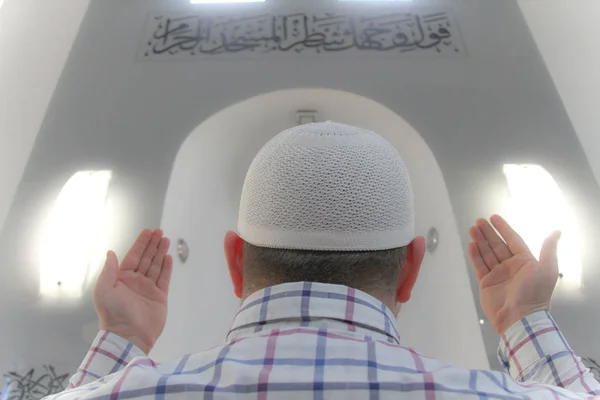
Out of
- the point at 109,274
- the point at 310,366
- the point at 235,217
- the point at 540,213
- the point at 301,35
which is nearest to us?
the point at 310,366

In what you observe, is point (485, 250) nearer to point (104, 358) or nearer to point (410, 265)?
point (410, 265)

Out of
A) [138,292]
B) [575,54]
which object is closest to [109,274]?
[138,292]

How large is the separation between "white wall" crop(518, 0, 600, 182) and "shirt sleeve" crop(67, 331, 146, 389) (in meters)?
1.21

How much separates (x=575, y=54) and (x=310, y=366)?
54.2 inches

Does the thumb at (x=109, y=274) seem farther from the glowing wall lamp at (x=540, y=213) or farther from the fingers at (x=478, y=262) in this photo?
the glowing wall lamp at (x=540, y=213)

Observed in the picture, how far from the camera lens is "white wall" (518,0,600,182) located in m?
1.34

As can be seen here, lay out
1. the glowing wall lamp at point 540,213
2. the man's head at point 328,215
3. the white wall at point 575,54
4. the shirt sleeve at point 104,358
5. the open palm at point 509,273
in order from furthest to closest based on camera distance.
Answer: the white wall at point 575,54 → the glowing wall lamp at point 540,213 → the open palm at point 509,273 → the shirt sleeve at point 104,358 → the man's head at point 328,215

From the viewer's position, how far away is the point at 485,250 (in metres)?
0.89


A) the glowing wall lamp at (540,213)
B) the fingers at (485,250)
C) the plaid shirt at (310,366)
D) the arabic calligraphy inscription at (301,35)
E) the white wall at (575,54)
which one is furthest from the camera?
the arabic calligraphy inscription at (301,35)

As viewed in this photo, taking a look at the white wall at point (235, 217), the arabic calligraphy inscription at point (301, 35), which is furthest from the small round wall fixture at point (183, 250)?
the arabic calligraphy inscription at point (301, 35)

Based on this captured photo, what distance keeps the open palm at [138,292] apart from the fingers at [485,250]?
0.56 meters

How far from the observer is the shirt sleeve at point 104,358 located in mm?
666

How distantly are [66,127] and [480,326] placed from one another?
1219 millimetres

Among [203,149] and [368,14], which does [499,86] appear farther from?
[203,149]
